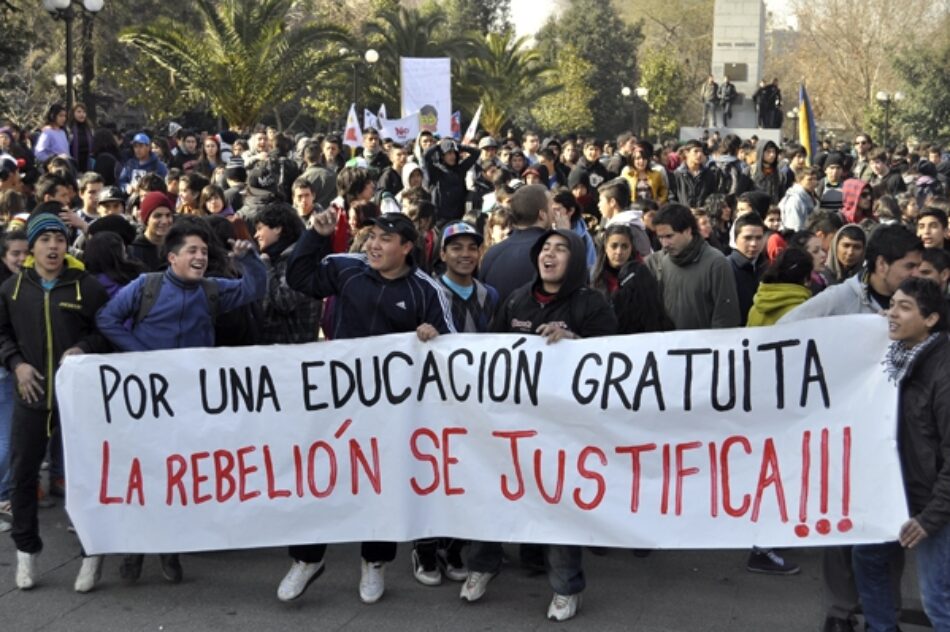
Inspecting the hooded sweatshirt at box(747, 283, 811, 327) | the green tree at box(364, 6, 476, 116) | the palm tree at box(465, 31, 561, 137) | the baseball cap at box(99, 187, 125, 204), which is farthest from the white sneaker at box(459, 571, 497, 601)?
the palm tree at box(465, 31, 561, 137)

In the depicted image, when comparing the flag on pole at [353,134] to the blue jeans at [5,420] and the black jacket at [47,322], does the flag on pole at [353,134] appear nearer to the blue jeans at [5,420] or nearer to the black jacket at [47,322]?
the blue jeans at [5,420]

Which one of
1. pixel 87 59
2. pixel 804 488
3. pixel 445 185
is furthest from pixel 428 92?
pixel 804 488

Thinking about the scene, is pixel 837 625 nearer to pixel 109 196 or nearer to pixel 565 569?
pixel 565 569

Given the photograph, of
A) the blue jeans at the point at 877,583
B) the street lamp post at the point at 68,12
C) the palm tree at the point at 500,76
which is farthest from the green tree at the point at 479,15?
the blue jeans at the point at 877,583

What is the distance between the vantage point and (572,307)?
5367 mm

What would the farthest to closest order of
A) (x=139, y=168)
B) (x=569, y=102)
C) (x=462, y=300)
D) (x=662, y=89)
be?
(x=662, y=89), (x=569, y=102), (x=139, y=168), (x=462, y=300)

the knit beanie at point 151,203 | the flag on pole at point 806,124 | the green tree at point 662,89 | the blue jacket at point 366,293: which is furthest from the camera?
the green tree at point 662,89

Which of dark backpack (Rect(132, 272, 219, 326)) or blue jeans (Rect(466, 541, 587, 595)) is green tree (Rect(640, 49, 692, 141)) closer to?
dark backpack (Rect(132, 272, 219, 326))

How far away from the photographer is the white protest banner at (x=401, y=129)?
2009 centimetres

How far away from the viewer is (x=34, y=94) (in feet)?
122

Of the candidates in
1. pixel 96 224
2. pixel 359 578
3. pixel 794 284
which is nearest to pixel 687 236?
pixel 794 284

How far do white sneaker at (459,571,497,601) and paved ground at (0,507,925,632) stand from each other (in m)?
0.04

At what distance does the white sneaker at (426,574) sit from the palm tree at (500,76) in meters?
33.5

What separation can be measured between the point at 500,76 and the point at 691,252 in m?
33.7
